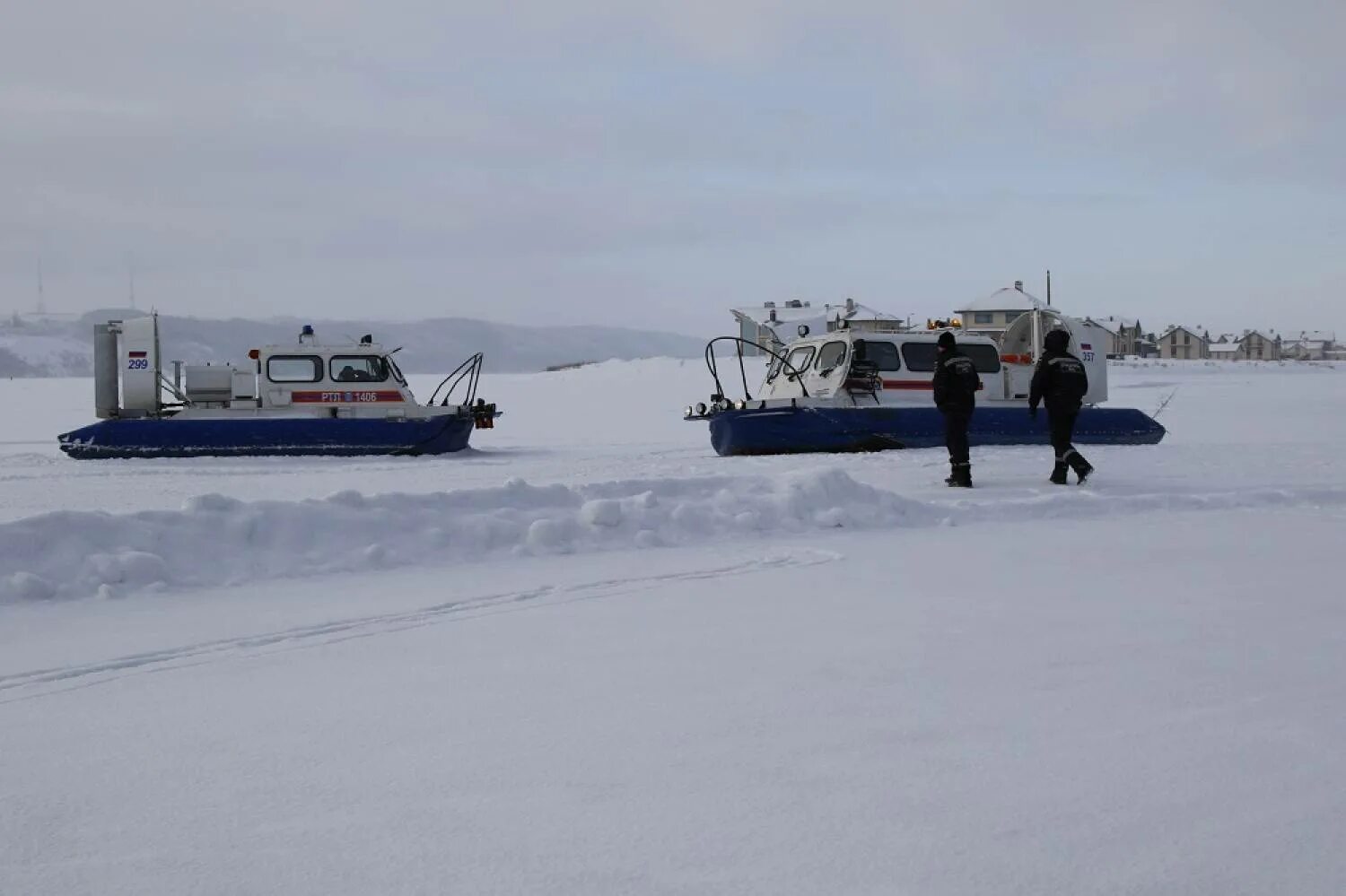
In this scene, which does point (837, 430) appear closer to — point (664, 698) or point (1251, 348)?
point (664, 698)

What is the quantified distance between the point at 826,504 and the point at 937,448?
780cm

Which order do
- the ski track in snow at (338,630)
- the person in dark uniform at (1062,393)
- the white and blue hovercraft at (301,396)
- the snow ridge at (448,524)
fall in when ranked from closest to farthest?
the ski track in snow at (338,630) → the snow ridge at (448,524) → the person in dark uniform at (1062,393) → the white and blue hovercraft at (301,396)

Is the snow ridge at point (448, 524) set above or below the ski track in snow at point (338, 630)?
above

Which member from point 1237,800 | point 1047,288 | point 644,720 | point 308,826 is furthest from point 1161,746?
point 1047,288

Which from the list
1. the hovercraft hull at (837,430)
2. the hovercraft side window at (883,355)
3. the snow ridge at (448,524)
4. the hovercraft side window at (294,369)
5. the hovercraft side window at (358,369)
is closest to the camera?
the snow ridge at (448,524)

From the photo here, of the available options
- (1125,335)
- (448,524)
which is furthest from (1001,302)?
(448,524)

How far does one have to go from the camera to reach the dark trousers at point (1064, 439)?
10.0 meters

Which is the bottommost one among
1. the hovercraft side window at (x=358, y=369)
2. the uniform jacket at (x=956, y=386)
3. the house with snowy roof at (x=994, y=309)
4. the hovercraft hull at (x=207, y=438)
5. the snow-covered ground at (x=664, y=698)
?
the snow-covered ground at (x=664, y=698)

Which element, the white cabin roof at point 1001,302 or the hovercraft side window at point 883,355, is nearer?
the hovercraft side window at point 883,355

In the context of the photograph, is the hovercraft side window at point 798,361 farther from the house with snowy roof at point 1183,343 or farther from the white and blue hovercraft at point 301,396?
the house with snowy roof at point 1183,343

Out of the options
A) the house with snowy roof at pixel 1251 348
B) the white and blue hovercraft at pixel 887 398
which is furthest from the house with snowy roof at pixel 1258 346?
the white and blue hovercraft at pixel 887 398

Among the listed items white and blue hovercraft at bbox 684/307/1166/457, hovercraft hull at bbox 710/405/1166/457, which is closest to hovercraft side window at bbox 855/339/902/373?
white and blue hovercraft at bbox 684/307/1166/457

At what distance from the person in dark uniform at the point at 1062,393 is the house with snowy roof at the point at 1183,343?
364ft

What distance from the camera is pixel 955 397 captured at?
10.3m
